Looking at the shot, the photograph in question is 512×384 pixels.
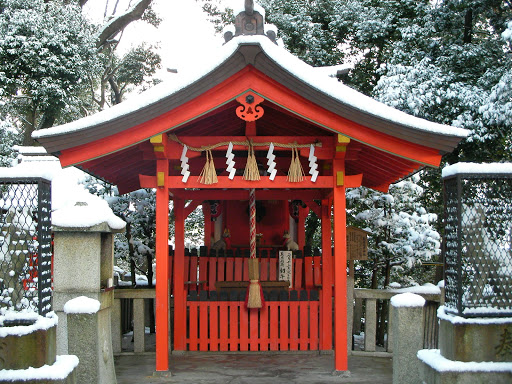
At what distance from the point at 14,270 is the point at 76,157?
6.94 feet

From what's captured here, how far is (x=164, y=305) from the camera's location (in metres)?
7.12

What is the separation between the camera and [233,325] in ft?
27.1

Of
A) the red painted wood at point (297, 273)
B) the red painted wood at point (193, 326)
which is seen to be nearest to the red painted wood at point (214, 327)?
the red painted wood at point (193, 326)

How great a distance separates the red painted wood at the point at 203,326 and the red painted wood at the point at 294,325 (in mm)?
1265

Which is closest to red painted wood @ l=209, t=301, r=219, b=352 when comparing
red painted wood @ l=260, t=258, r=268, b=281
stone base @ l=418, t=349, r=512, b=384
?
red painted wood @ l=260, t=258, r=268, b=281

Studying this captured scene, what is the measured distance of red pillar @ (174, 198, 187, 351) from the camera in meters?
8.52

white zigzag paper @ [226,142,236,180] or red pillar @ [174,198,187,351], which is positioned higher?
white zigzag paper @ [226,142,236,180]

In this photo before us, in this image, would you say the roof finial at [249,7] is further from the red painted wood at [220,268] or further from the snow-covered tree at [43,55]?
the snow-covered tree at [43,55]

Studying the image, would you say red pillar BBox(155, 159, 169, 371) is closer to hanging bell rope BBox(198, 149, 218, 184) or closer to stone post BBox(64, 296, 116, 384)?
hanging bell rope BBox(198, 149, 218, 184)

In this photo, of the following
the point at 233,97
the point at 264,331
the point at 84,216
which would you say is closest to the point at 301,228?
the point at 264,331

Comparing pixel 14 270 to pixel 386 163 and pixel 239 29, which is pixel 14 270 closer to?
pixel 239 29

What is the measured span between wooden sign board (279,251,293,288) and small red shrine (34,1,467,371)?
0.52 feet

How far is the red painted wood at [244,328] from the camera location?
8.22m

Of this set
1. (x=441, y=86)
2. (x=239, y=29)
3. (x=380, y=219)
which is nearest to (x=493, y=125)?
(x=441, y=86)
